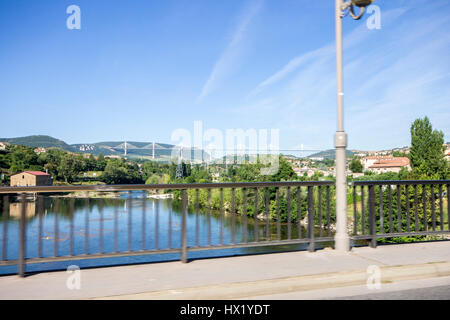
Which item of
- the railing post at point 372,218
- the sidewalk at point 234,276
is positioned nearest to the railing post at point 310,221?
the sidewalk at point 234,276

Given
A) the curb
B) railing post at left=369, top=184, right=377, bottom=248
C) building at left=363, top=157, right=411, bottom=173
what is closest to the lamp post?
railing post at left=369, top=184, right=377, bottom=248

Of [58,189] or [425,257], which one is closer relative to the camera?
[58,189]

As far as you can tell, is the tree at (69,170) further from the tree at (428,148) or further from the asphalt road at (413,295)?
the tree at (428,148)

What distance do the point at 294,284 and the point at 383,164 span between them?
114590mm

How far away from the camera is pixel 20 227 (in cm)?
405

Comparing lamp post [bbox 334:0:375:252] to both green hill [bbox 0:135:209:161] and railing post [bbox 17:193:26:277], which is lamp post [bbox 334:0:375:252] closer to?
railing post [bbox 17:193:26:277]

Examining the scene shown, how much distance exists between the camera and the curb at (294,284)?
355 centimetres

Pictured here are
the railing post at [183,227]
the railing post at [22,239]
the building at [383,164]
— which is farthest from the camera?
the building at [383,164]

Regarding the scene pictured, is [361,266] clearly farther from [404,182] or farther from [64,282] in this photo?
[64,282]

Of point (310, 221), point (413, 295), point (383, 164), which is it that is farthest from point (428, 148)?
point (413, 295)

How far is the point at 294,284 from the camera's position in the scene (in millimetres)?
3879

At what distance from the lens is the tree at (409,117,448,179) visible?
235ft

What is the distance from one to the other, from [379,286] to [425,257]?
5.03 ft
